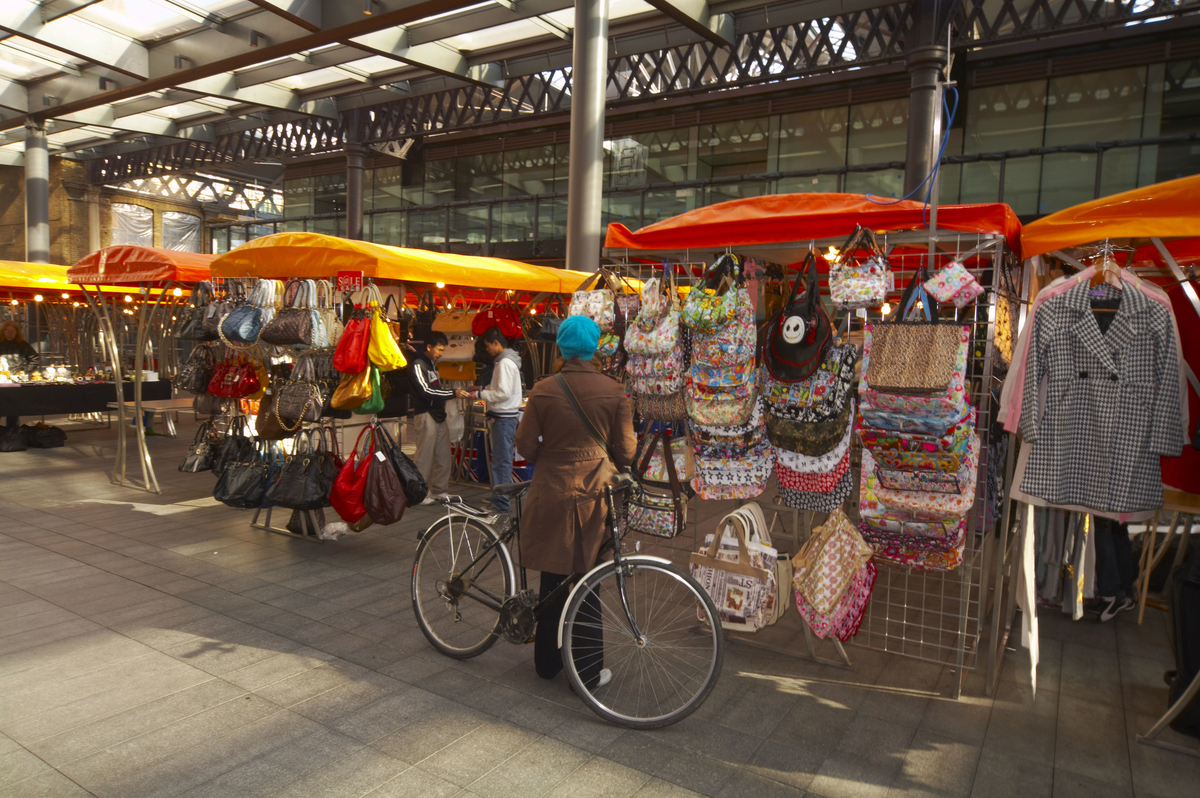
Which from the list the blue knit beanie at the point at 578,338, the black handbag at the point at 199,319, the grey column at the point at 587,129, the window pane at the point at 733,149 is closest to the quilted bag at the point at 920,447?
the blue knit beanie at the point at 578,338

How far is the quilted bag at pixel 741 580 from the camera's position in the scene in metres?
3.92

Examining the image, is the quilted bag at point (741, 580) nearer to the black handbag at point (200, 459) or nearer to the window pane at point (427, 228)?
the black handbag at point (200, 459)

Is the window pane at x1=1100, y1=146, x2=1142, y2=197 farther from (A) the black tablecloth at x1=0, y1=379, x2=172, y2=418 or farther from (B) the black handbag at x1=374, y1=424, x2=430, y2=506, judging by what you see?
(A) the black tablecloth at x1=0, y1=379, x2=172, y2=418

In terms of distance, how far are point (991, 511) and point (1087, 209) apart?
1657mm

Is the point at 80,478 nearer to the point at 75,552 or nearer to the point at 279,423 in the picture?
the point at 75,552

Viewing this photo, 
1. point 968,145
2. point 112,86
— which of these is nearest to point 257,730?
point 968,145

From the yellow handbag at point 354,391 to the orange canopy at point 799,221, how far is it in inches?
85.1

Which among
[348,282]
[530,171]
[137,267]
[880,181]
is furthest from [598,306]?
[530,171]

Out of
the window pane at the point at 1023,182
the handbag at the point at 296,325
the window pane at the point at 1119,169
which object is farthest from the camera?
the window pane at the point at 1023,182

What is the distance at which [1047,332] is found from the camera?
3.60 metres

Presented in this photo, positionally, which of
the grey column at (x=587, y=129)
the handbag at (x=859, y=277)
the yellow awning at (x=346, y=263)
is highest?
the grey column at (x=587, y=129)

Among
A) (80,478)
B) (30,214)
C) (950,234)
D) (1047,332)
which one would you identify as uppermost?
(30,214)

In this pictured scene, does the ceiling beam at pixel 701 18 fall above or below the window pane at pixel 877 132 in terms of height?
above

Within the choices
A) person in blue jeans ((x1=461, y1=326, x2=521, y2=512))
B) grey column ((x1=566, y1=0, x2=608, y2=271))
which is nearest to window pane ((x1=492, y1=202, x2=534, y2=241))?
grey column ((x1=566, y1=0, x2=608, y2=271))
